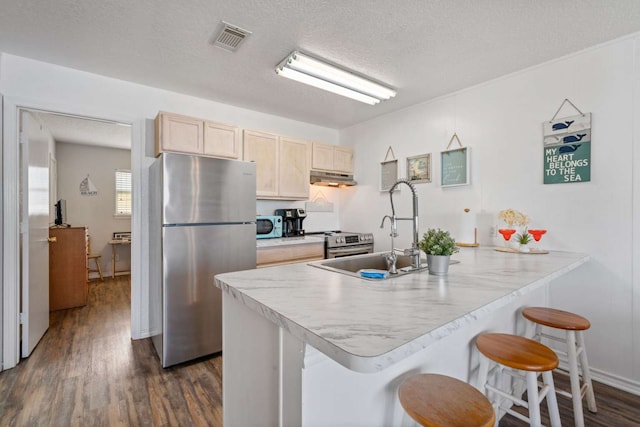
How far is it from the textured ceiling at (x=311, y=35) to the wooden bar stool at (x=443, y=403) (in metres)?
1.97

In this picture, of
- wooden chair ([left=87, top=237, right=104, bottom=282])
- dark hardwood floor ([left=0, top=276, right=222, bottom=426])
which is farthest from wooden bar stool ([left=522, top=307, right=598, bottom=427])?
wooden chair ([left=87, top=237, right=104, bottom=282])

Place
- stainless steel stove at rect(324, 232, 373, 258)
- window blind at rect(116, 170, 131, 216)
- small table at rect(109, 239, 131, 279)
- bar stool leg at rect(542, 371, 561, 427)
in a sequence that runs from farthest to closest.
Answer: window blind at rect(116, 170, 131, 216), small table at rect(109, 239, 131, 279), stainless steel stove at rect(324, 232, 373, 258), bar stool leg at rect(542, 371, 561, 427)

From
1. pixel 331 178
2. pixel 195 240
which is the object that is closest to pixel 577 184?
pixel 331 178

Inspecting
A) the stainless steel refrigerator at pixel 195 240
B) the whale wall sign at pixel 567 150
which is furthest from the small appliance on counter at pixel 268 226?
the whale wall sign at pixel 567 150

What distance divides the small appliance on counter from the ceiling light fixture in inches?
62.0

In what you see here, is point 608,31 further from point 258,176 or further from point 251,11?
point 258,176

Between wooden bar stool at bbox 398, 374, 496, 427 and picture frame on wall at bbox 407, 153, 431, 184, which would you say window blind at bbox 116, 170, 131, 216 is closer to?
picture frame on wall at bbox 407, 153, 431, 184

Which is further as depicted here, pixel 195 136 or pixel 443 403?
pixel 195 136

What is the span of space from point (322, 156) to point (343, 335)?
3.32 metres

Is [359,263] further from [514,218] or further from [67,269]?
[67,269]

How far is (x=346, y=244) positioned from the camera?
3.61 meters

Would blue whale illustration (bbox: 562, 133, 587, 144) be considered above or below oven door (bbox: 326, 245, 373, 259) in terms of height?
above

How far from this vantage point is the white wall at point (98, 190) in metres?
5.17

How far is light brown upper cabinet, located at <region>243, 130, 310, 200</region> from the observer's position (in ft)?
10.9
